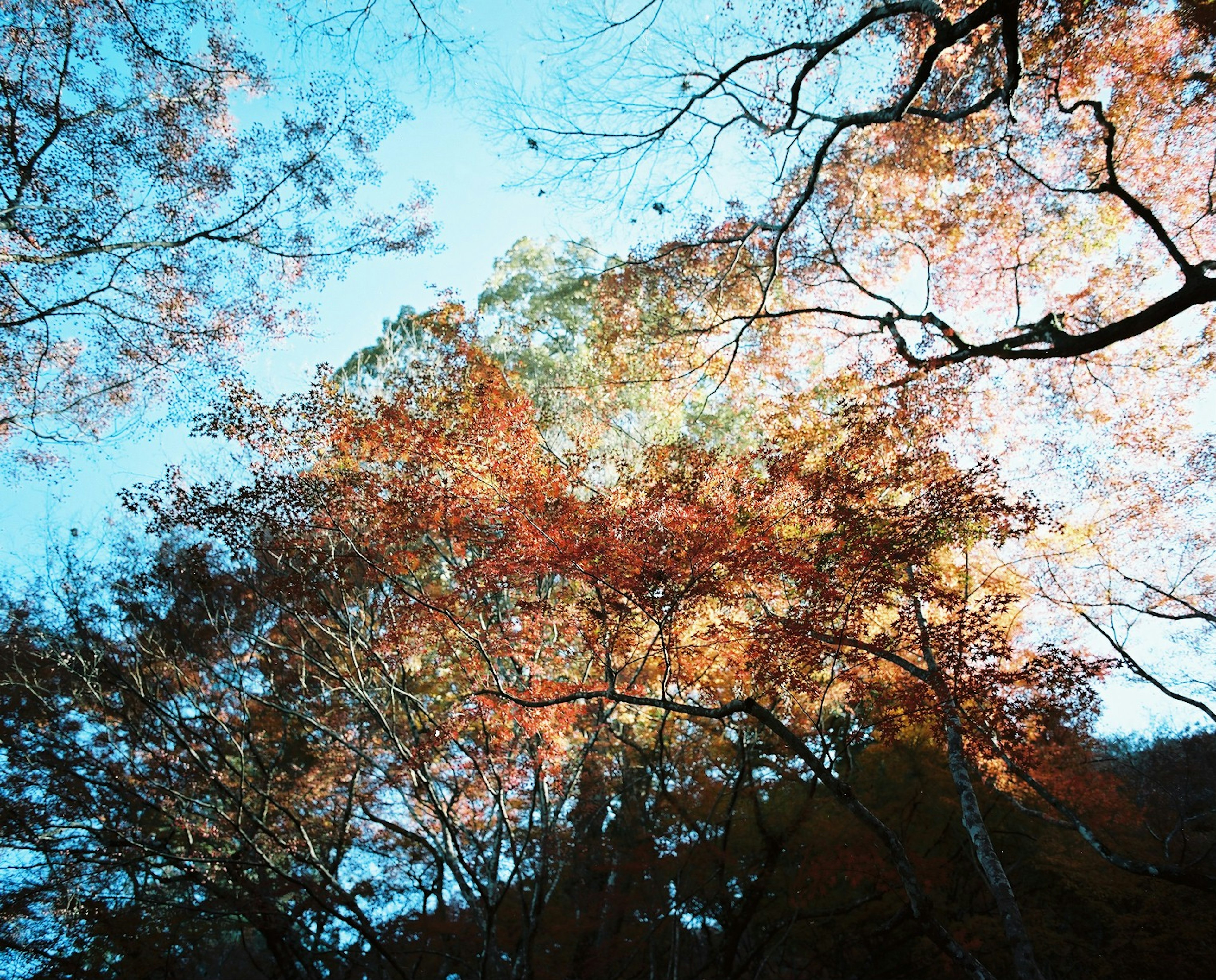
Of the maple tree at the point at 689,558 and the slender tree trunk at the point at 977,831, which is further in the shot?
the maple tree at the point at 689,558

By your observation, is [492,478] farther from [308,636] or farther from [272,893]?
[272,893]

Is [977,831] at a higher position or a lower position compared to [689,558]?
lower

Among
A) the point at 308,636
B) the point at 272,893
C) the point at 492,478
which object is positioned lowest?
the point at 272,893

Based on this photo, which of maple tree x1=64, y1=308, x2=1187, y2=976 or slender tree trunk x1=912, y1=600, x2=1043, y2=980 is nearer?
slender tree trunk x1=912, y1=600, x2=1043, y2=980

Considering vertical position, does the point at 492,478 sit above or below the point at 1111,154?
below

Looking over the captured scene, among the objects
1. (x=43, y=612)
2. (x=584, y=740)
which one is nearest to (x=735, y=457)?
(x=584, y=740)

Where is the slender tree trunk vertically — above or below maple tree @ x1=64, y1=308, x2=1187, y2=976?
below

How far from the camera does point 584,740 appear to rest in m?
10.1

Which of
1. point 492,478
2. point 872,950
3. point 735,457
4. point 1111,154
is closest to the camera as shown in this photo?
point 1111,154

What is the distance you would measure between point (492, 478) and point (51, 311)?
546 centimetres

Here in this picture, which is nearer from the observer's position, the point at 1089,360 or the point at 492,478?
the point at 492,478

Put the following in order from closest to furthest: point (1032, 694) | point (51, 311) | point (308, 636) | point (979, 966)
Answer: point (979, 966) < point (51, 311) < point (308, 636) < point (1032, 694)

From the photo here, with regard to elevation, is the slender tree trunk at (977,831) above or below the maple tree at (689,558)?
below

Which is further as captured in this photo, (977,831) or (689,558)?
(977,831)
